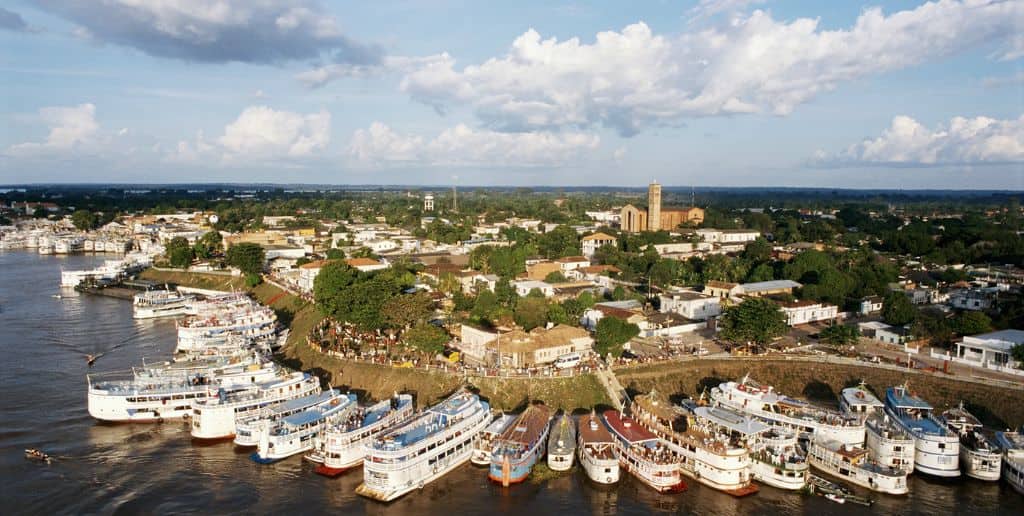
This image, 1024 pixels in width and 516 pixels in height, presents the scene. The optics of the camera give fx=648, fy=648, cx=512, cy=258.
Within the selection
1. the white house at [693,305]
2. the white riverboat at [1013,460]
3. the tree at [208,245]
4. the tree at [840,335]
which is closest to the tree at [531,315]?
the white house at [693,305]

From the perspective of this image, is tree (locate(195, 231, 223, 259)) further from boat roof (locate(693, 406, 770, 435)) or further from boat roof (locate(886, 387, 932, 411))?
boat roof (locate(886, 387, 932, 411))

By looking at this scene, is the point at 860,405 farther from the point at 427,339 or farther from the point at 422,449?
the point at 427,339

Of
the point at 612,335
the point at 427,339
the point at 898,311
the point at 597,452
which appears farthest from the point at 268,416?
the point at 898,311

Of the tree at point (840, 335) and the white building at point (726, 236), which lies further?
the white building at point (726, 236)

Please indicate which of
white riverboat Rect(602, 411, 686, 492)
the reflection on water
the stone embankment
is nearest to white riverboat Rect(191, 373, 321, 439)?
Answer: the reflection on water

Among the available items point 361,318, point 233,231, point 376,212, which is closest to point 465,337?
point 361,318

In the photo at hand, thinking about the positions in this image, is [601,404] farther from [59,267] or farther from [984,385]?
[59,267]

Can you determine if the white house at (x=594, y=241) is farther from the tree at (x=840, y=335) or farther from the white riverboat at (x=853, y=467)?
the white riverboat at (x=853, y=467)
